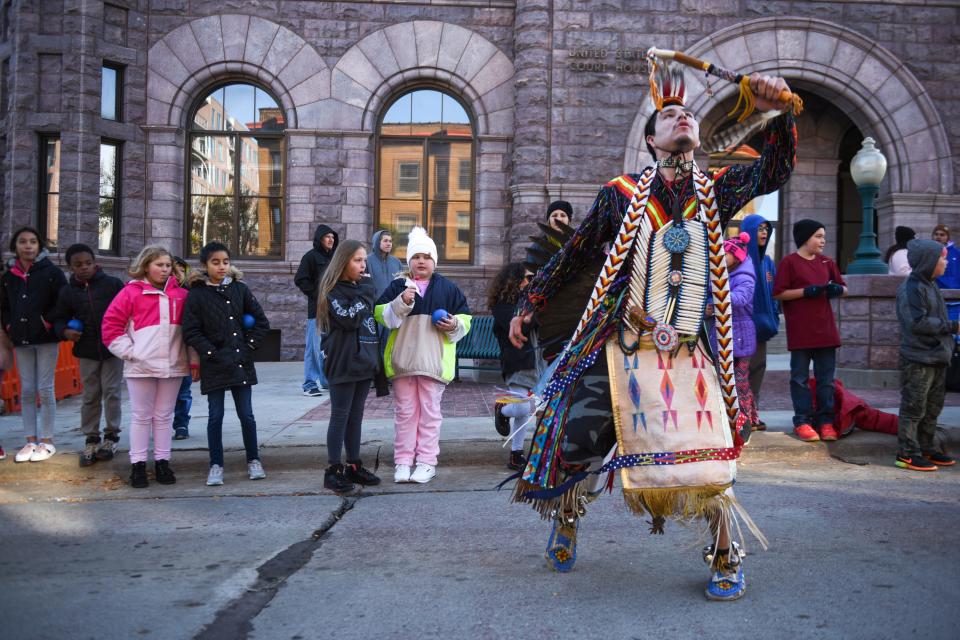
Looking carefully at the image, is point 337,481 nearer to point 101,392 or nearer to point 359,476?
point 359,476

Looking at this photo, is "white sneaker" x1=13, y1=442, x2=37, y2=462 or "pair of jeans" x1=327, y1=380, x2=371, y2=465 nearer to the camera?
"pair of jeans" x1=327, y1=380, x2=371, y2=465

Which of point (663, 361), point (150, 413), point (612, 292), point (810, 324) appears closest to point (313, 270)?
point (150, 413)

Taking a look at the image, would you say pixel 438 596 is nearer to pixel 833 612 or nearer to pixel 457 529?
pixel 457 529

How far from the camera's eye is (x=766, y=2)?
44.1 ft

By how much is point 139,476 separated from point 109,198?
872 cm

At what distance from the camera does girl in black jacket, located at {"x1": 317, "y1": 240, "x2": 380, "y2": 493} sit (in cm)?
600

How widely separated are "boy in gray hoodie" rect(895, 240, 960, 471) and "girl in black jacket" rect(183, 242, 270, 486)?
16.0ft

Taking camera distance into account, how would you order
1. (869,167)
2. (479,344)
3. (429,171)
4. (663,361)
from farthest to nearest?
(429,171) → (479,344) → (869,167) → (663,361)

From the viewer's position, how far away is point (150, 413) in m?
6.40

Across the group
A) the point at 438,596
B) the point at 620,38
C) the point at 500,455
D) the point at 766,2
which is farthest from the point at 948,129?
the point at 438,596

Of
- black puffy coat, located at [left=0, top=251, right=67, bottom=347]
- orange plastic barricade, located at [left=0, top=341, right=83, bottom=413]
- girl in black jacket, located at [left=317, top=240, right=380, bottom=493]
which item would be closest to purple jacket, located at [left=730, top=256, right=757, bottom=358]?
girl in black jacket, located at [left=317, top=240, right=380, bottom=493]

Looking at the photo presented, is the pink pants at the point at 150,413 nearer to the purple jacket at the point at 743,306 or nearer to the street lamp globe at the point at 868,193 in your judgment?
the purple jacket at the point at 743,306

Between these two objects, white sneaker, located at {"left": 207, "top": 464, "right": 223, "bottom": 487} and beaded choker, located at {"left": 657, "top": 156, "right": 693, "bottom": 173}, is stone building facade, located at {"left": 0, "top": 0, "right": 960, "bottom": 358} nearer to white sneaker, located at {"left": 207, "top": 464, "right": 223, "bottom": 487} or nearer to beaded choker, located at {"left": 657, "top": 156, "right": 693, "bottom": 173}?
white sneaker, located at {"left": 207, "top": 464, "right": 223, "bottom": 487}

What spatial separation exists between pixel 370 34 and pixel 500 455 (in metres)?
9.07
